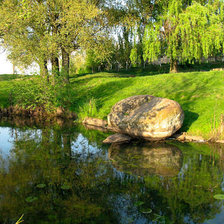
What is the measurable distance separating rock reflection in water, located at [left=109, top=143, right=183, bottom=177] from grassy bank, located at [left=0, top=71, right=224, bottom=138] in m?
2.84

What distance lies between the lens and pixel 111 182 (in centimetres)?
776

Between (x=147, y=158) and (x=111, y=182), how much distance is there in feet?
9.50

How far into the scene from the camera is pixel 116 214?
5949 millimetres

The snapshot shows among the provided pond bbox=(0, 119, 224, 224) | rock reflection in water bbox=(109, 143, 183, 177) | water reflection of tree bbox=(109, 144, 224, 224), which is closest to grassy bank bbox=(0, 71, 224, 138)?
pond bbox=(0, 119, 224, 224)

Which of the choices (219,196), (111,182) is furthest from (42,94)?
(219,196)

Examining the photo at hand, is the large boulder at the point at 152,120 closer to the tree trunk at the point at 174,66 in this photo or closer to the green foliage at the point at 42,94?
the green foliage at the point at 42,94

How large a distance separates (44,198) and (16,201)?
711mm

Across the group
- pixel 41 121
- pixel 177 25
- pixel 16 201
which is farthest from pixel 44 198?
pixel 177 25

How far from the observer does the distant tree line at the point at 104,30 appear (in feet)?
80.7

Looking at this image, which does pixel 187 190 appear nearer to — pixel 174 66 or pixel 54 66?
pixel 54 66

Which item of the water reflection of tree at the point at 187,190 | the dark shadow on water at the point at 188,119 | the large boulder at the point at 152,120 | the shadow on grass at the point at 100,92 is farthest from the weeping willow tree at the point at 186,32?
the water reflection of tree at the point at 187,190

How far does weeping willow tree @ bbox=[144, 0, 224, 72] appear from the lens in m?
30.0

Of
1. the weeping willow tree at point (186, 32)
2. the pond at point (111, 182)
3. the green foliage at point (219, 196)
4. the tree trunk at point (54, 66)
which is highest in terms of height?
the weeping willow tree at point (186, 32)

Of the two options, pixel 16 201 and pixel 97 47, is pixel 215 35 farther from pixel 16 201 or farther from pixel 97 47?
pixel 16 201
